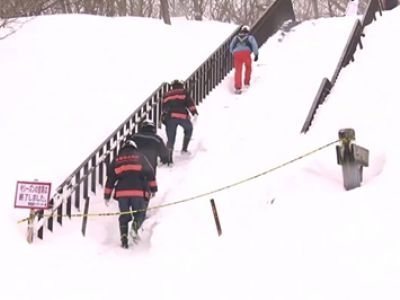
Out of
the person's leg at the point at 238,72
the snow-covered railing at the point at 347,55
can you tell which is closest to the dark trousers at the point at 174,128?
the snow-covered railing at the point at 347,55

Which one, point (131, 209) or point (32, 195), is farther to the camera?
point (131, 209)

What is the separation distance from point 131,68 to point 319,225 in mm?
8791

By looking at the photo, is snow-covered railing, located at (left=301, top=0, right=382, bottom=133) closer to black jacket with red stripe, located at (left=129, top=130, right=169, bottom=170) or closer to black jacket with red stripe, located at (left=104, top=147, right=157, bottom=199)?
black jacket with red stripe, located at (left=129, top=130, right=169, bottom=170)

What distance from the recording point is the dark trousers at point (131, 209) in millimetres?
8031

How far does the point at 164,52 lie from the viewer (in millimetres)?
16078

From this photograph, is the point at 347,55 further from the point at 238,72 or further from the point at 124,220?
the point at 124,220

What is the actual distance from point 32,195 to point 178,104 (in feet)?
12.2

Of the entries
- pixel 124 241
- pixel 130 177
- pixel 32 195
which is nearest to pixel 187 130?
pixel 130 177

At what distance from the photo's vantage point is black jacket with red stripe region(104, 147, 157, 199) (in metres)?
8.05

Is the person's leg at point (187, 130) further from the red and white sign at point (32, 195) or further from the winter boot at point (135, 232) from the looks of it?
the red and white sign at point (32, 195)

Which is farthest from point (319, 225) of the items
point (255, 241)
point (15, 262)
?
point (15, 262)

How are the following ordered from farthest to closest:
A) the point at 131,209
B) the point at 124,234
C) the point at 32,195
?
the point at 131,209, the point at 124,234, the point at 32,195

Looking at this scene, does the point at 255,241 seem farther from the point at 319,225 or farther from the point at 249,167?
the point at 249,167

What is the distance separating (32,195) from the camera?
25.4 ft
